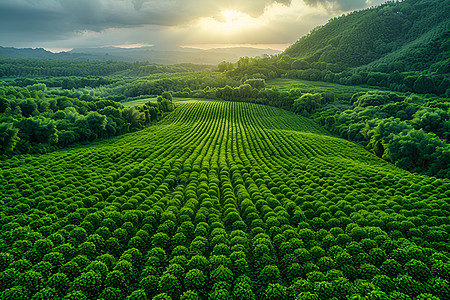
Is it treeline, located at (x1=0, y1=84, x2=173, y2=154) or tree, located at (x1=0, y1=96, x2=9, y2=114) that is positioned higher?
tree, located at (x1=0, y1=96, x2=9, y2=114)

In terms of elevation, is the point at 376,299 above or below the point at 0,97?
below

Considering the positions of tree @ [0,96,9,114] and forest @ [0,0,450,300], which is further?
tree @ [0,96,9,114]

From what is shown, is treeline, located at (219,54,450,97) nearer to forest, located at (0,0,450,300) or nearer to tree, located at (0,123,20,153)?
forest, located at (0,0,450,300)

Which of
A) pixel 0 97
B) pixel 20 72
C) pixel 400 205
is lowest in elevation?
pixel 400 205

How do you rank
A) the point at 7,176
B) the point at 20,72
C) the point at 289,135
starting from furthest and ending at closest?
the point at 20,72
the point at 289,135
the point at 7,176

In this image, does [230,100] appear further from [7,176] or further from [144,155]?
[7,176]

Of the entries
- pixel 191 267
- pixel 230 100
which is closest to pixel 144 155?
pixel 191 267

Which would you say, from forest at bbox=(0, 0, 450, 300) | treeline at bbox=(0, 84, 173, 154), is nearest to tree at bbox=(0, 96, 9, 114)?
treeline at bbox=(0, 84, 173, 154)

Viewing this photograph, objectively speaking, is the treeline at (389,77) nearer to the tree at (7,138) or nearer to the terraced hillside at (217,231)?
the terraced hillside at (217,231)
